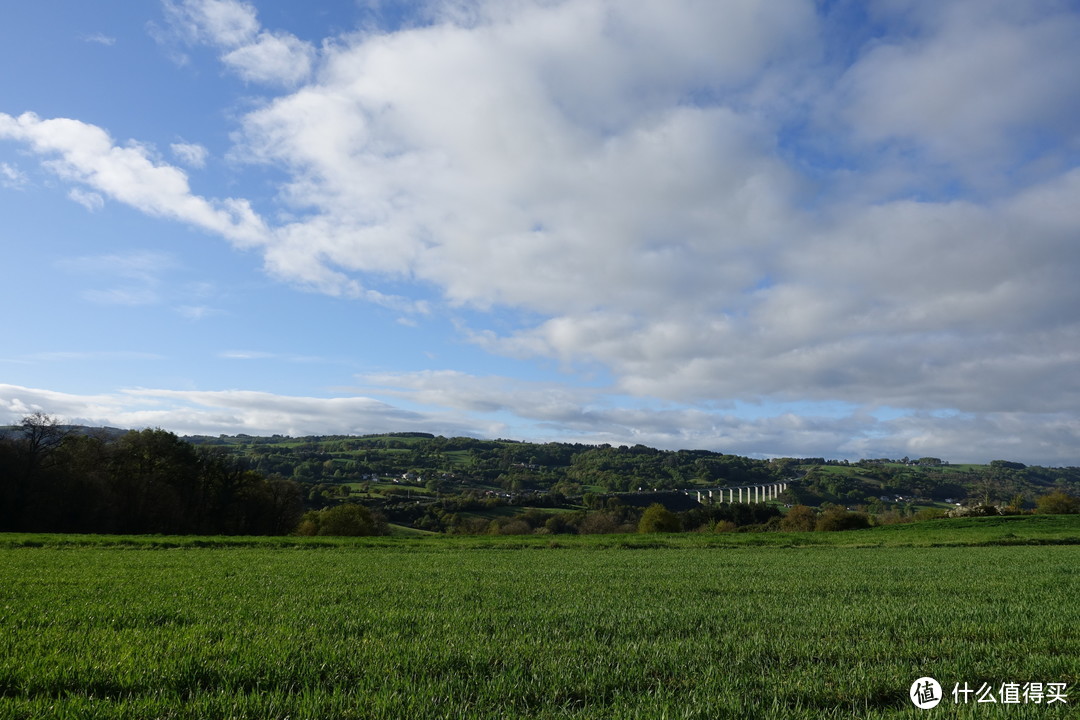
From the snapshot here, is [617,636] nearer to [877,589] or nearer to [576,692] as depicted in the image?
[576,692]

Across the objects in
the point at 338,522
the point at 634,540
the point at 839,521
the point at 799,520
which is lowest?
the point at 338,522

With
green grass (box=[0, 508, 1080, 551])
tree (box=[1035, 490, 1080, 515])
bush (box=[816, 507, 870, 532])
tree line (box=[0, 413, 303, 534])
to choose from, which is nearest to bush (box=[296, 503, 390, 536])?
tree line (box=[0, 413, 303, 534])

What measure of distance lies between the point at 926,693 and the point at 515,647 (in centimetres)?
488

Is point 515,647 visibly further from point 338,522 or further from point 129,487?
point 338,522

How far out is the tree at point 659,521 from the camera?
91444 millimetres

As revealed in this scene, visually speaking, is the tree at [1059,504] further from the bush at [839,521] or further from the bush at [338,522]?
the bush at [338,522]

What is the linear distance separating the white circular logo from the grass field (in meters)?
0.10

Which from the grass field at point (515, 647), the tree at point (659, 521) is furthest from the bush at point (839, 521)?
the grass field at point (515, 647)

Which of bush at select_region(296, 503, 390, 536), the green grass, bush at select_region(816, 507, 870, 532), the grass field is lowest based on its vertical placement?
bush at select_region(296, 503, 390, 536)

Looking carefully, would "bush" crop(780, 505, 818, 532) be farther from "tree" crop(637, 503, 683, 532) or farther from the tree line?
the tree line

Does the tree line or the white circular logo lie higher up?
the white circular logo

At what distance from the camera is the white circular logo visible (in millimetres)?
6059

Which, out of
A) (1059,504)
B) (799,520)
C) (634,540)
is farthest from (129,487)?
(1059,504)

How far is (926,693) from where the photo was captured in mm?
6426
